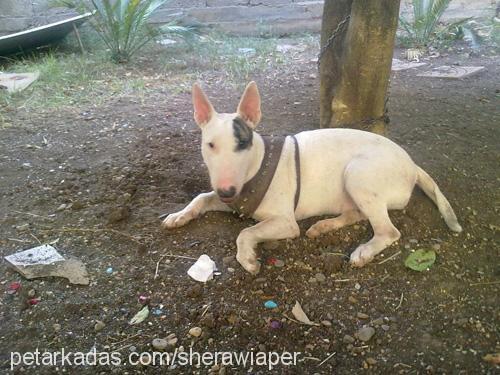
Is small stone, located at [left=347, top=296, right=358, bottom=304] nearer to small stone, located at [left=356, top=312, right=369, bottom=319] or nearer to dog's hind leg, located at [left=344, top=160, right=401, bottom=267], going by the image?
small stone, located at [left=356, top=312, right=369, bottom=319]

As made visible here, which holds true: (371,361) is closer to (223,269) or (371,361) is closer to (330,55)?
(223,269)

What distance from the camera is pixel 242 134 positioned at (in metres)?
2.59

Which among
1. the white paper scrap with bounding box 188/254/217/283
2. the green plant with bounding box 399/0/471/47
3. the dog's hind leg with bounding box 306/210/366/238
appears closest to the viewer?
the white paper scrap with bounding box 188/254/217/283

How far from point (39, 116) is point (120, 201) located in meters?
2.46

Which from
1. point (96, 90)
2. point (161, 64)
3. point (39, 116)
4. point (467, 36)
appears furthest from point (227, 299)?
point (467, 36)

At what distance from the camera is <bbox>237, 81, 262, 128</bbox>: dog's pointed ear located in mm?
2641

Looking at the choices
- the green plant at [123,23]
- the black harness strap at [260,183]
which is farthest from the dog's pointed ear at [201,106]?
the green plant at [123,23]

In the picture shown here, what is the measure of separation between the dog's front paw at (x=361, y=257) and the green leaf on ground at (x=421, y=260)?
8.8 inches

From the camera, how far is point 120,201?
3.25 m

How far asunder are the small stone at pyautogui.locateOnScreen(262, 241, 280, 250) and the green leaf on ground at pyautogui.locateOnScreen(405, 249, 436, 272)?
770mm

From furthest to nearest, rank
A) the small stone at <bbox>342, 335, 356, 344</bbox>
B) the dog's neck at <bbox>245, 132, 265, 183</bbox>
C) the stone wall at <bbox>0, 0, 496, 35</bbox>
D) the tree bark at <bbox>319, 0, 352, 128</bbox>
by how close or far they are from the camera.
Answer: the stone wall at <bbox>0, 0, 496, 35</bbox>
the tree bark at <bbox>319, 0, 352, 128</bbox>
the dog's neck at <bbox>245, 132, 265, 183</bbox>
the small stone at <bbox>342, 335, 356, 344</bbox>

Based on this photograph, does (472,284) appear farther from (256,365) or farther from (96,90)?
(96,90)

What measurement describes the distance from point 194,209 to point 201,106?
2.30 ft

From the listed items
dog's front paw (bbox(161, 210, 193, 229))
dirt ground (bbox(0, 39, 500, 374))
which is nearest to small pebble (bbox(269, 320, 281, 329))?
dirt ground (bbox(0, 39, 500, 374))
